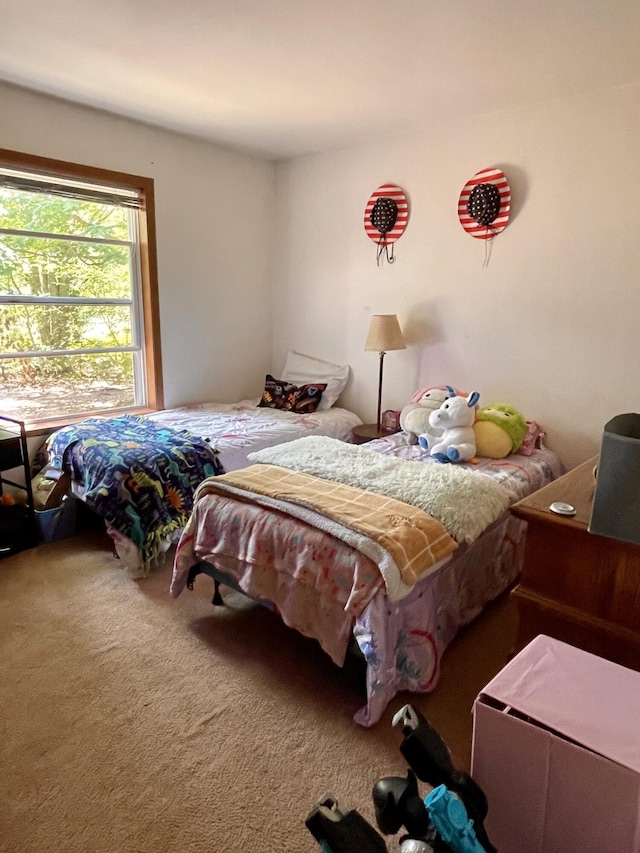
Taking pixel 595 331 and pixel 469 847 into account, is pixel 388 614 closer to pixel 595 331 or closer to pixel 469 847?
pixel 469 847

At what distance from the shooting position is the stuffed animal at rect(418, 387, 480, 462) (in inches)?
106

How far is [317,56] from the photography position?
239cm

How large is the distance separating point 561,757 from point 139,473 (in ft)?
7.24

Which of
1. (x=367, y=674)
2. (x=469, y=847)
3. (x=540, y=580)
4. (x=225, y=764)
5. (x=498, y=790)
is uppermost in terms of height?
(x=540, y=580)

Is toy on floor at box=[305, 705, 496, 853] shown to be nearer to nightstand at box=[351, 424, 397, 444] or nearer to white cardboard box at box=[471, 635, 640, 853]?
white cardboard box at box=[471, 635, 640, 853]

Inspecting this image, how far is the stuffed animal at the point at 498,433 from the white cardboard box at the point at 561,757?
1650 mm

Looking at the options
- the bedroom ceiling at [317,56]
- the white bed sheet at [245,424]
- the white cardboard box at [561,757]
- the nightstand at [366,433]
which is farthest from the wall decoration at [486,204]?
the white cardboard box at [561,757]

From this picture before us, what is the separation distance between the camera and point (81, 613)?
232cm

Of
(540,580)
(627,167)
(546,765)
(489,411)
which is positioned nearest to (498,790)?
(546,765)

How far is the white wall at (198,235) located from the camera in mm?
3201

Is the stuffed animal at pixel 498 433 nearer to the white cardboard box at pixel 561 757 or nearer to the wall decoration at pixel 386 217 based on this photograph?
the wall decoration at pixel 386 217

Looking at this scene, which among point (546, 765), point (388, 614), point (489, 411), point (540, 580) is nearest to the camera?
point (546, 765)

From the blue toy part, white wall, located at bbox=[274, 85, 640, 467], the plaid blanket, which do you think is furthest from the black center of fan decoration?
the blue toy part

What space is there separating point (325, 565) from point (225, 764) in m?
0.63
